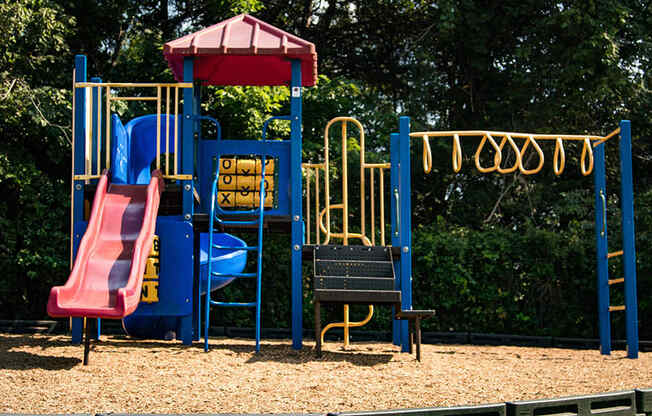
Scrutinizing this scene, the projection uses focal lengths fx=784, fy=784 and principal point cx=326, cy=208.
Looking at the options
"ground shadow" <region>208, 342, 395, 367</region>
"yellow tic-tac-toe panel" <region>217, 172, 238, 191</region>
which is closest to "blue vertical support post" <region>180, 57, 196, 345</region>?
"ground shadow" <region>208, 342, 395, 367</region>

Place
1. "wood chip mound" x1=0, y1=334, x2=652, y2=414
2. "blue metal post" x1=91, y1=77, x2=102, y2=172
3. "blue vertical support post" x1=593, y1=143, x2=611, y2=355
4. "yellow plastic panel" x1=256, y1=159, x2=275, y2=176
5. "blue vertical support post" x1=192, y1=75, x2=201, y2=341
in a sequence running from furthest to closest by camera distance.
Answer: "blue vertical support post" x1=593, y1=143, x2=611, y2=355 < "yellow plastic panel" x1=256, y1=159, x2=275, y2=176 < "blue vertical support post" x1=192, y1=75, x2=201, y2=341 < "blue metal post" x1=91, y1=77, x2=102, y2=172 < "wood chip mound" x1=0, y1=334, x2=652, y2=414

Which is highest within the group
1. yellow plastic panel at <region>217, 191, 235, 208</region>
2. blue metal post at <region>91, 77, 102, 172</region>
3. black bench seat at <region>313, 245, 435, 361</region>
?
blue metal post at <region>91, 77, 102, 172</region>

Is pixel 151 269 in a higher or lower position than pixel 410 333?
higher

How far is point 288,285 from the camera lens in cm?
1249

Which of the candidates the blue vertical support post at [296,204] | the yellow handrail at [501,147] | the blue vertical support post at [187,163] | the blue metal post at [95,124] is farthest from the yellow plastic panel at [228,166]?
the yellow handrail at [501,147]

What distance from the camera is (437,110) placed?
16.3 m

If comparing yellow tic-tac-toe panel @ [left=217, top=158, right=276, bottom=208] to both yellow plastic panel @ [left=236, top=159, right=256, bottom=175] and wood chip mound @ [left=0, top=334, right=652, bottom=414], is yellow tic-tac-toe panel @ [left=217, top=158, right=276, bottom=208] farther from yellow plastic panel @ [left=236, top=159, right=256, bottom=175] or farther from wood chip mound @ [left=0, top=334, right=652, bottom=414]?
wood chip mound @ [left=0, top=334, right=652, bottom=414]

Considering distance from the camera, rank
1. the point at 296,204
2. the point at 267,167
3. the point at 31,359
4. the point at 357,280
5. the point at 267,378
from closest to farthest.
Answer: the point at 267,378
the point at 31,359
the point at 357,280
the point at 296,204
the point at 267,167

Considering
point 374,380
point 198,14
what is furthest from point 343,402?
point 198,14

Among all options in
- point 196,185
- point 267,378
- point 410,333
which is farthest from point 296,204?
point 267,378

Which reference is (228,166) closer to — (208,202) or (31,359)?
(208,202)

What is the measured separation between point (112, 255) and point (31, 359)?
1075mm

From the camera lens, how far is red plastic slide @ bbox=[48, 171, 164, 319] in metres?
5.97

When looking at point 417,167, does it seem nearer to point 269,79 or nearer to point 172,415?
point 269,79
